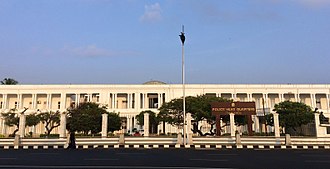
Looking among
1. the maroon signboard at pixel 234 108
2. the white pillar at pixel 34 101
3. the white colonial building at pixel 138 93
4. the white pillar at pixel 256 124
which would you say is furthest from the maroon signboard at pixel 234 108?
the white pillar at pixel 34 101

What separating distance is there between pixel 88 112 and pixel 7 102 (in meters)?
36.5

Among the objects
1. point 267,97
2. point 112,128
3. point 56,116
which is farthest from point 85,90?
point 267,97

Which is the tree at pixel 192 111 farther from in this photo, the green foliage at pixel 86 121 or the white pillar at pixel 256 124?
the white pillar at pixel 256 124

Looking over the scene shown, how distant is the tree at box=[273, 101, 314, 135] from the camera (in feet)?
124

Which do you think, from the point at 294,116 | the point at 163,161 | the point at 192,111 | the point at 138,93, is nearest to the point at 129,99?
the point at 138,93

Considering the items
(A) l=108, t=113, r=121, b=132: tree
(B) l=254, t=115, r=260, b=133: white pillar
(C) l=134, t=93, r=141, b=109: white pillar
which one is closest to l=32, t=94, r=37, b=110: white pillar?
(C) l=134, t=93, r=141, b=109: white pillar

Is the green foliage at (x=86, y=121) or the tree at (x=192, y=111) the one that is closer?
the green foliage at (x=86, y=121)

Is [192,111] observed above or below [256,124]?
above

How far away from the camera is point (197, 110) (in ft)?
119

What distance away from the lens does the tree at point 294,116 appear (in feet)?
124

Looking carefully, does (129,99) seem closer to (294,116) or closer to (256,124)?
(256,124)

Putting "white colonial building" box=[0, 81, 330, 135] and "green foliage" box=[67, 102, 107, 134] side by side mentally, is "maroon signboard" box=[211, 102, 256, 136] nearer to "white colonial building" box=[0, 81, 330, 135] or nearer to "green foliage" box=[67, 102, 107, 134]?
"green foliage" box=[67, 102, 107, 134]

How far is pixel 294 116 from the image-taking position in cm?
3828

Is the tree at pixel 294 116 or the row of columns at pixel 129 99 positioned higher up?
the row of columns at pixel 129 99
